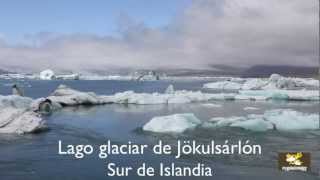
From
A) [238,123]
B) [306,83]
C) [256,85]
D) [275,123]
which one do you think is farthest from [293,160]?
[306,83]

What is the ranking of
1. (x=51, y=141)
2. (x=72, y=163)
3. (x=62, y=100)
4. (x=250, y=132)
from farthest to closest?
(x=62, y=100) < (x=250, y=132) < (x=51, y=141) < (x=72, y=163)

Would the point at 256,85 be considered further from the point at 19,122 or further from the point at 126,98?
the point at 19,122

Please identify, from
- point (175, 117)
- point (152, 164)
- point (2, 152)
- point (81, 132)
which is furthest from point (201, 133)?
point (2, 152)

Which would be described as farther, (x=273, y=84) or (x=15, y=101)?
(x=273, y=84)

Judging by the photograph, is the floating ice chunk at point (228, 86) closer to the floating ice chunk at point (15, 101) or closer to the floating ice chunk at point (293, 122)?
the floating ice chunk at point (15, 101)

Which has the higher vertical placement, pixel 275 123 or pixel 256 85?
pixel 275 123

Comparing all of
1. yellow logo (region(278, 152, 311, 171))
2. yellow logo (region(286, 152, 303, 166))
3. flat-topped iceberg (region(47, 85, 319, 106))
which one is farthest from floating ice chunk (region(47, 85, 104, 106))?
yellow logo (region(286, 152, 303, 166))

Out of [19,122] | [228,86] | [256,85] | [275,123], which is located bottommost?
[228,86]

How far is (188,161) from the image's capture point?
5.21 metres

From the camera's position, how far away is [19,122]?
7.32 m

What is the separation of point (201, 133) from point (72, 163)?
9.53ft

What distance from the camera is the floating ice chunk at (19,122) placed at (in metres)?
7.18

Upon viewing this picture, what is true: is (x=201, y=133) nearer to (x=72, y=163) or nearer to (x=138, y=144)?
(x=138, y=144)

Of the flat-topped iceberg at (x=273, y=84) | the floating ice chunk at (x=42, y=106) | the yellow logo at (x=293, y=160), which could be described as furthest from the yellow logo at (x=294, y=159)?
the flat-topped iceberg at (x=273, y=84)
